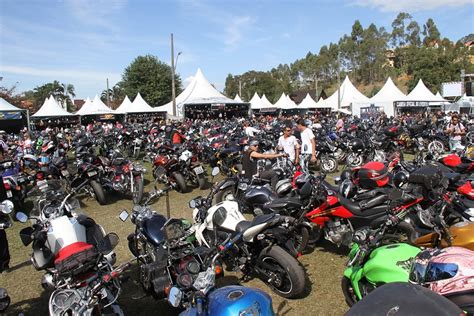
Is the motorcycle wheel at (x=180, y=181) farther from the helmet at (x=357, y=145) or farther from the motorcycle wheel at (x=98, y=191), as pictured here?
the helmet at (x=357, y=145)

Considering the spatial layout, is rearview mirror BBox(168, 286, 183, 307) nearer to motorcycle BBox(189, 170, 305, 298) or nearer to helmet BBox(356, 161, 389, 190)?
motorcycle BBox(189, 170, 305, 298)

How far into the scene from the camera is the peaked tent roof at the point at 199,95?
30.7 m

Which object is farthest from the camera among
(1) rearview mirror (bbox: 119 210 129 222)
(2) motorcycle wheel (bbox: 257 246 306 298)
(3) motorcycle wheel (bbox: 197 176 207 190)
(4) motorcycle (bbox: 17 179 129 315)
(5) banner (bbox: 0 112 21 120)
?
(5) banner (bbox: 0 112 21 120)

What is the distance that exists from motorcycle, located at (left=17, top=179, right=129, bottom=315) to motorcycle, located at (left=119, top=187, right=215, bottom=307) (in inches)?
16.9

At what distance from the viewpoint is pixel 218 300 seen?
238 cm

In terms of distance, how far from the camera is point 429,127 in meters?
15.1

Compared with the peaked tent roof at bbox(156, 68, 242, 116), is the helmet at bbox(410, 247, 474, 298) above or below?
below

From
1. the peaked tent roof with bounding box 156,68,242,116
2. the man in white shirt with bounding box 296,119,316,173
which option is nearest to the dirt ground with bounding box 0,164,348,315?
the man in white shirt with bounding box 296,119,316,173

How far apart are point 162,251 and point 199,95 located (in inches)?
1133

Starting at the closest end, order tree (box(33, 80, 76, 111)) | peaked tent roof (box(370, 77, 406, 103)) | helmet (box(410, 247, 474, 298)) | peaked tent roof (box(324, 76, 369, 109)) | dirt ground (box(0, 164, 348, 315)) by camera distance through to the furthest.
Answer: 1. helmet (box(410, 247, 474, 298))
2. dirt ground (box(0, 164, 348, 315))
3. peaked tent roof (box(370, 77, 406, 103))
4. peaked tent roof (box(324, 76, 369, 109))
5. tree (box(33, 80, 76, 111))

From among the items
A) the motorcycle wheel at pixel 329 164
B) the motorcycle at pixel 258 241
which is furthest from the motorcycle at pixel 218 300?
the motorcycle wheel at pixel 329 164

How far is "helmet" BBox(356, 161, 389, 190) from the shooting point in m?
5.64

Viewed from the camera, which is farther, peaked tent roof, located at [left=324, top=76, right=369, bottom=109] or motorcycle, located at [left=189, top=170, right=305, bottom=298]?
peaked tent roof, located at [left=324, top=76, right=369, bottom=109]

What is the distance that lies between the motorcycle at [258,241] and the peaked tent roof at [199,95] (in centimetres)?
2644
